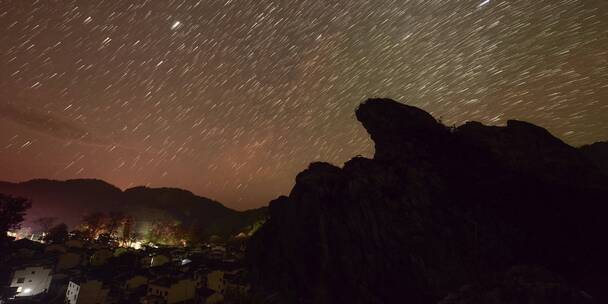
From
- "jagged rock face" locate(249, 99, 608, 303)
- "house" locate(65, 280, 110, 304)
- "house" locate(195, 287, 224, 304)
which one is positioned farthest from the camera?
"house" locate(195, 287, 224, 304)

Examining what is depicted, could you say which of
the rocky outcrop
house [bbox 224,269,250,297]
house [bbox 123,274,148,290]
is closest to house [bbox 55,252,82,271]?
house [bbox 123,274,148,290]

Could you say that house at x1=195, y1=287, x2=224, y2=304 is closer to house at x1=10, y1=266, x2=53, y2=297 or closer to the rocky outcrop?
house at x1=10, y1=266, x2=53, y2=297

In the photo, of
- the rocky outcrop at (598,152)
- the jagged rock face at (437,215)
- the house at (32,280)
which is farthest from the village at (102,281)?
the rocky outcrop at (598,152)

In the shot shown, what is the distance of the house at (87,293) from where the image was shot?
143ft

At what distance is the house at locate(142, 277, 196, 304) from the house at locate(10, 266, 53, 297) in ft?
70.0

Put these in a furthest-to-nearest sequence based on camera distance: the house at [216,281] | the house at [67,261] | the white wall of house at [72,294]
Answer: the house at [67,261] < the house at [216,281] < the white wall of house at [72,294]

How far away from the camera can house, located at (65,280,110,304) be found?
43656 mm

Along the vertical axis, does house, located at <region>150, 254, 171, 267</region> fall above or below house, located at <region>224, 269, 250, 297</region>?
above

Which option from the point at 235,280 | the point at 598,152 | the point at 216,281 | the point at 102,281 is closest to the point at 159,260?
the point at 102,281

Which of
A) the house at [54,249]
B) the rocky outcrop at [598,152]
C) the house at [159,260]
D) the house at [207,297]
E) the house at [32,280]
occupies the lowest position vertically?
the house at [207,297]

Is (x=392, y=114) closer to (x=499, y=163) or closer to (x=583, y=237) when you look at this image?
(x=499, y=163)

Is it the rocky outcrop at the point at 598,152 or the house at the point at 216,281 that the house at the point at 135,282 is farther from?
the rocky outcrop at the point at 598,152

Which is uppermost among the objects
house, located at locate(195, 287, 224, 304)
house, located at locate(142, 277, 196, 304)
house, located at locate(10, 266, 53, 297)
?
house, located at locate(10, 266, 53, 297)

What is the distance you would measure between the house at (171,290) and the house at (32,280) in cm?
2134
